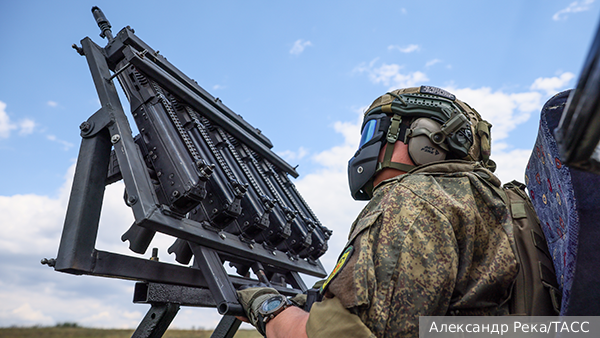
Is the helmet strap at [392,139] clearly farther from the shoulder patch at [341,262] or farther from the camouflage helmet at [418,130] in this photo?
the shoulder patch at [341,262]

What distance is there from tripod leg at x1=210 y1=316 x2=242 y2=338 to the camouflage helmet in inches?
75.5

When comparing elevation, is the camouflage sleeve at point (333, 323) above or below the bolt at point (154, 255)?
below

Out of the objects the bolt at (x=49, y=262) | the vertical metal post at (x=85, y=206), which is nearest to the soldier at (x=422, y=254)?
the vertical metal post at (x=85, y=206)

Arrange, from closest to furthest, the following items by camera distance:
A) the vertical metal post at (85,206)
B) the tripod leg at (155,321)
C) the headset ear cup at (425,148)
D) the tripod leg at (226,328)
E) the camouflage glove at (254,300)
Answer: the headset ear cup at (425,148), the camouflage glove at (254,300), the vertical metal post at (85,206), the tripod leg at (155,321), the tripod leg at (226,328)

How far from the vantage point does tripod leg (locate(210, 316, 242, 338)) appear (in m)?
A: 3.88

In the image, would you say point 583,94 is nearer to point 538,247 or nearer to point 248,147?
point 538,247

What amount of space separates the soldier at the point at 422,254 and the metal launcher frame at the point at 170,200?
3.36 feet

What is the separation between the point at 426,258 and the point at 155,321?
2202mm

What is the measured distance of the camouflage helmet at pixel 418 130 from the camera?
245 centimetres

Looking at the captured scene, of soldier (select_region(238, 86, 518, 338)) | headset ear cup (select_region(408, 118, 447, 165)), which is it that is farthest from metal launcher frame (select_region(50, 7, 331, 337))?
headset ear cup (select_region(408, 118, 447, 165))

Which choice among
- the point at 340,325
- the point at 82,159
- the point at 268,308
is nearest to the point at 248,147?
the point at 82,159

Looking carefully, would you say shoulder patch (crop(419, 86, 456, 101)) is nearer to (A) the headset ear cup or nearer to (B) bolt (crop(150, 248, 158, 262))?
(A) the headset ear cup

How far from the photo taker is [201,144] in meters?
3.93

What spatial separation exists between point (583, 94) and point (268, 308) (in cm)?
214
